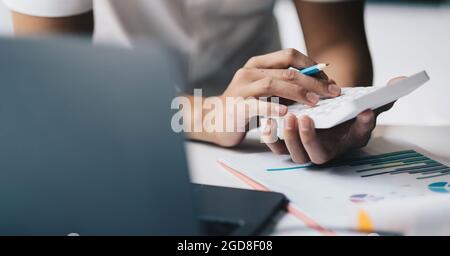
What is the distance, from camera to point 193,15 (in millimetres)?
933

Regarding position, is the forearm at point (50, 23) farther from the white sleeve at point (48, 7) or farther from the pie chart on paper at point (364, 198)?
the pie chart on paper at point (364, 198)

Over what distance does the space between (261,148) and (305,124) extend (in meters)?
0.12

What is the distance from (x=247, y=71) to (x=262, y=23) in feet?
1.07

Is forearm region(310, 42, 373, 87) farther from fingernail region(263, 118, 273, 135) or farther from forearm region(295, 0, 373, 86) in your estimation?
fingernail region(263, 118, 273, 135)

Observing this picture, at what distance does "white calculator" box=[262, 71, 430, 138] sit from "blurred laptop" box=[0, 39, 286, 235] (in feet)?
0.40

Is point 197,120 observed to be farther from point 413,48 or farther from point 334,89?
point 413,48

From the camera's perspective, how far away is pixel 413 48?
833 millimetres

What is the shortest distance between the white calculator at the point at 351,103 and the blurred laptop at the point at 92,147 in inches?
4.8

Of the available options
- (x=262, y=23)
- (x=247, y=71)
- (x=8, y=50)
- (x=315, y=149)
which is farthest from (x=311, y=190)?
(x=262, y=23)

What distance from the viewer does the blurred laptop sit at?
1.10ft

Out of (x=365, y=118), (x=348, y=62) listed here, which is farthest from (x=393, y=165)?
(x=348, y=62)

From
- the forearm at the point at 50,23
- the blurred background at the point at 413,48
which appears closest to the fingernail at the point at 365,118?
the blurred background at the point at 413,48

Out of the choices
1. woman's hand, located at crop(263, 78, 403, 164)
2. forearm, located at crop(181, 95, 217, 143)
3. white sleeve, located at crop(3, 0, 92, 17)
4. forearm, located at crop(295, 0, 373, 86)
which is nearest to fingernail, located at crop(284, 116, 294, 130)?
woman's hand, located at crop(263, 78, 403, 164)
